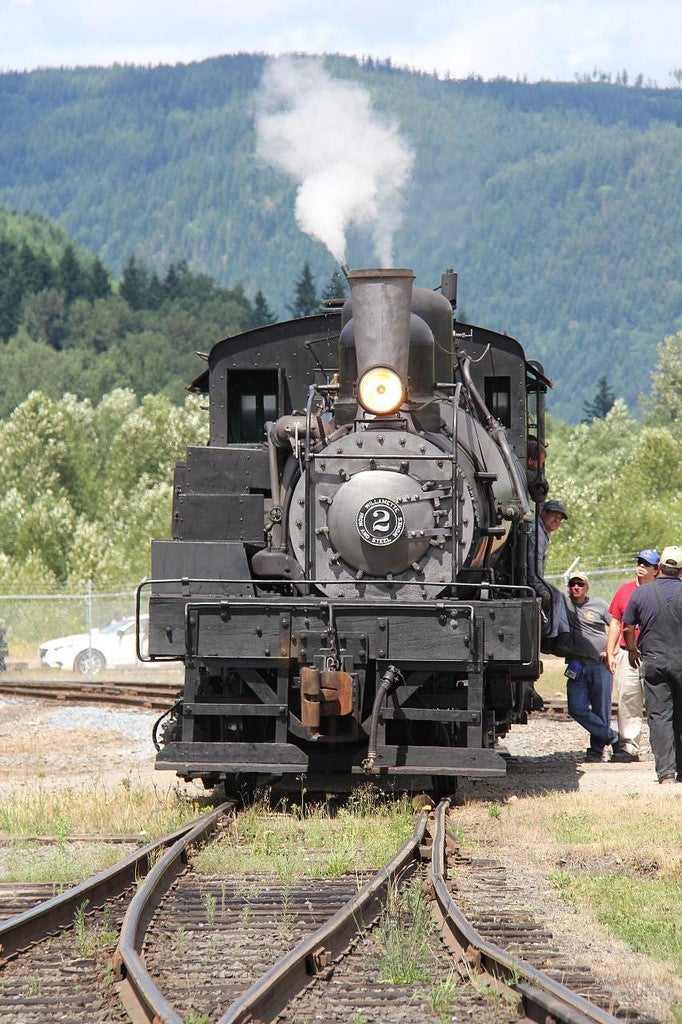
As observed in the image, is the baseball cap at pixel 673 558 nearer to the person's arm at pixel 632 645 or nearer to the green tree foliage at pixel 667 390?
the person's arm at pixel 632 645

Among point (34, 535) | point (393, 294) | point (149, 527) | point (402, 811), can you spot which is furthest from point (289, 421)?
point (34, 535)

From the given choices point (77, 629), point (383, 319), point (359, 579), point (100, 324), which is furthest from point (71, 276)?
point (359, 579)

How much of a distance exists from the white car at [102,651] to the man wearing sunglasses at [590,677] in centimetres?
1502

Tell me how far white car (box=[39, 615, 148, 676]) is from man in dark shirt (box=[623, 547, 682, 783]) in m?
17.5

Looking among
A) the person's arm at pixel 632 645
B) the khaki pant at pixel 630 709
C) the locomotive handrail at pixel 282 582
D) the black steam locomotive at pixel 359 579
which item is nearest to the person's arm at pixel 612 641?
the person's arm at pixel 632 645

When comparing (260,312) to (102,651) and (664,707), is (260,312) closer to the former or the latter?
(102,651)

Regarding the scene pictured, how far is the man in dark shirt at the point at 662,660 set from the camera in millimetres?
10945

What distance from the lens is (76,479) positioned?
66.3 meters

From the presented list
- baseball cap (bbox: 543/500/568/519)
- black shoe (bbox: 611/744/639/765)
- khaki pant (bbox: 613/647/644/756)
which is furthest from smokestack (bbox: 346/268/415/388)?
black shoe (bbox: 611/744/639/765)

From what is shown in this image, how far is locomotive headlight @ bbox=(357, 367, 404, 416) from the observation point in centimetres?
982

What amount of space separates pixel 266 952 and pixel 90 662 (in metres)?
22.3

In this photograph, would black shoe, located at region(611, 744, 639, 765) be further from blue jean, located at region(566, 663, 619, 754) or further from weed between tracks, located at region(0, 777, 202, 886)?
weed between tracks, located at region(0, 777, 202, 886)

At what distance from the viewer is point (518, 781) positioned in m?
11.9

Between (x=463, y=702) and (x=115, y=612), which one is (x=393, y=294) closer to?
(x=463, y=702)
